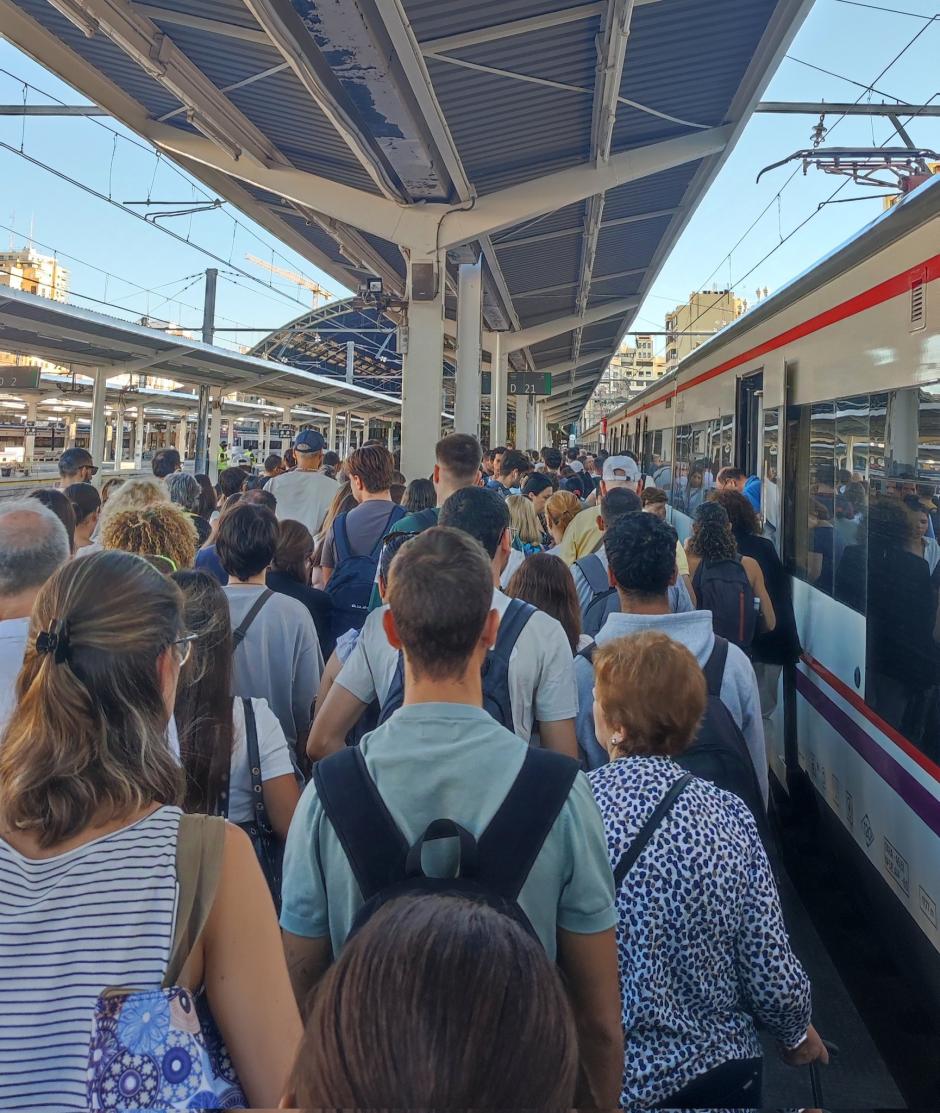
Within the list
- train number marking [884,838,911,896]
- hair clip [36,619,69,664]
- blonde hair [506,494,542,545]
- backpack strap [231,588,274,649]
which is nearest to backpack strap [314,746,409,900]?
hair clip [36,619,69,664]

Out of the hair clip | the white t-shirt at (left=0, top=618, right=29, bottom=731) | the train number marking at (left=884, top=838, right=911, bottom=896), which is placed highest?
the hair clip

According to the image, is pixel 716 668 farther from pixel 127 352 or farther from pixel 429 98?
pixel 127 352

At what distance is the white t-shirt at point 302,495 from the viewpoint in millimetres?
6715

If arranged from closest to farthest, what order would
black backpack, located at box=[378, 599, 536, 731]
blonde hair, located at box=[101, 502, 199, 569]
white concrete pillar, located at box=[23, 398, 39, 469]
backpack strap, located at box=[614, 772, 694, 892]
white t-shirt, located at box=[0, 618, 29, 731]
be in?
1. backpack strap, located at box=[614, 772, 694, 892]
2. white t-shirt, located at box=[0, 618, 29, 731]
3. black backpack, located at box=[378, 599, 536, 731]
4. blonde hair, located at box=[101, 502, 199, 569]
5. white concrete pillar, located at box=[23, 398, 39, 469]

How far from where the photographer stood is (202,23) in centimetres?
637

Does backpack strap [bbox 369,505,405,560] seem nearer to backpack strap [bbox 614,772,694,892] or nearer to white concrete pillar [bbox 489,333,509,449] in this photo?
backpack strap [bbox 614,772,694,892]

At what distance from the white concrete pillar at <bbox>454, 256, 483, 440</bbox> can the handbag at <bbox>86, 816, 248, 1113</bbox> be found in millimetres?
11799

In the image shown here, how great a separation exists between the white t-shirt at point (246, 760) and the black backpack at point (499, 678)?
286 mm

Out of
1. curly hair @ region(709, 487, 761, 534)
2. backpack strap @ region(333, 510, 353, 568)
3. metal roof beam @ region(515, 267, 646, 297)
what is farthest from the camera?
metal roof beam @ region(515, 267, 646, 297)

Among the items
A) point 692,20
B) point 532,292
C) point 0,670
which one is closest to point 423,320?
point 692,20

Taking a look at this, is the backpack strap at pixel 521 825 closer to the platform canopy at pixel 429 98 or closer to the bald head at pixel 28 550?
the bald head at pixel 28 550

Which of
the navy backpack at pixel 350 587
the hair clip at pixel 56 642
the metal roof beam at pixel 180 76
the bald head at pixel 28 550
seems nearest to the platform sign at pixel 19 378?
the metal roof beam at pixel 180 76

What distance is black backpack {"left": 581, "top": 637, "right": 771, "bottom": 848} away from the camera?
2.47 metres

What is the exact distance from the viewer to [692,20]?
6746 mm
